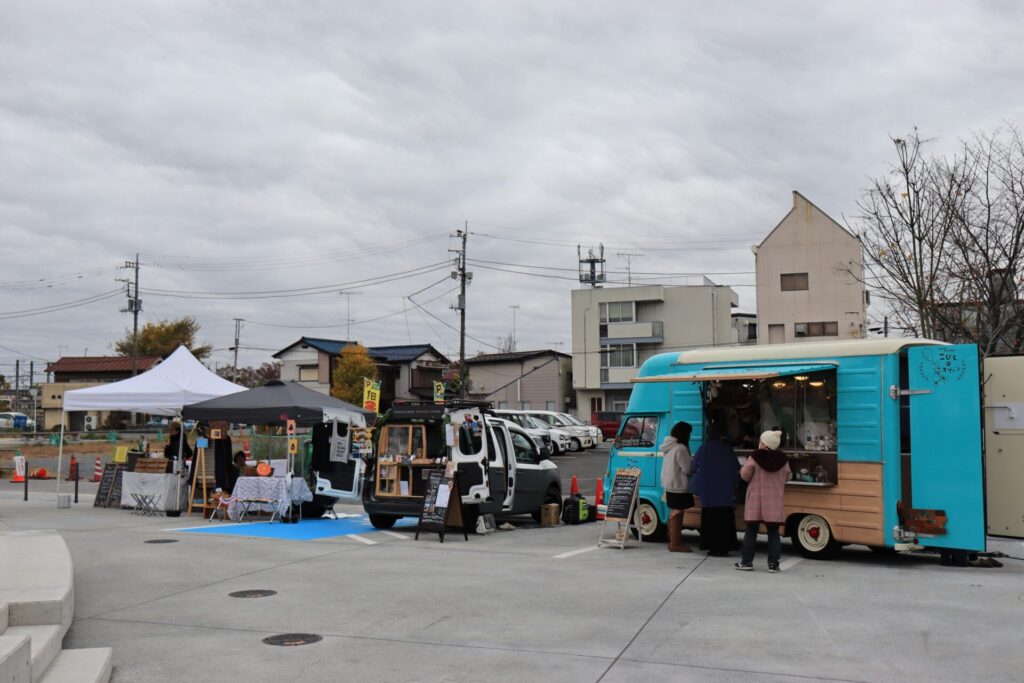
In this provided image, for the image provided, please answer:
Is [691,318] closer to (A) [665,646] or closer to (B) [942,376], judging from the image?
(B) [942,376]

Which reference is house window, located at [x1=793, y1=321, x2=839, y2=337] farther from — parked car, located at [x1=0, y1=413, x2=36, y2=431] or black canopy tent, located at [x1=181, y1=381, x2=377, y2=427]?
parked car, located at [x1=0, y1=413, x2=36, y2=431]

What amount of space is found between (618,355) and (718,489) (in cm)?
4805

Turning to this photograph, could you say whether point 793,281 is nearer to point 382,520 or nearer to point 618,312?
point 618,312

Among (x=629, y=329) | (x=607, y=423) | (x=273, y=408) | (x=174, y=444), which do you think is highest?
(x=629, y=329)

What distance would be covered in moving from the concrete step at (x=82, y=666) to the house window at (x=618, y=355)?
5329 cm

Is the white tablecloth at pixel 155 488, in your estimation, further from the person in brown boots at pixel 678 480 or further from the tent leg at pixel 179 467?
the person in brown boots at pixel 678 480

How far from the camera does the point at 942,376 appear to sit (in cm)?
1103

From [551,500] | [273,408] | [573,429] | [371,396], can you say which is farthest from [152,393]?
[573,429]

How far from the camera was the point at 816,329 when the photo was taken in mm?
49469

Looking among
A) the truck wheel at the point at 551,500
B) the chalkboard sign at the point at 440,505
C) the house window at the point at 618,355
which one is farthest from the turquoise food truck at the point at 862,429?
the house window at the point at 618,355

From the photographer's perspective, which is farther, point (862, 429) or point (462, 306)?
point (462, 306)

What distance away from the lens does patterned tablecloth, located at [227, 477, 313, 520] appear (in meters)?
16.8

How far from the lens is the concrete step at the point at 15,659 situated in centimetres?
491

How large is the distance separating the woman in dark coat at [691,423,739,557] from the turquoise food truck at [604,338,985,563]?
2.44 ft
